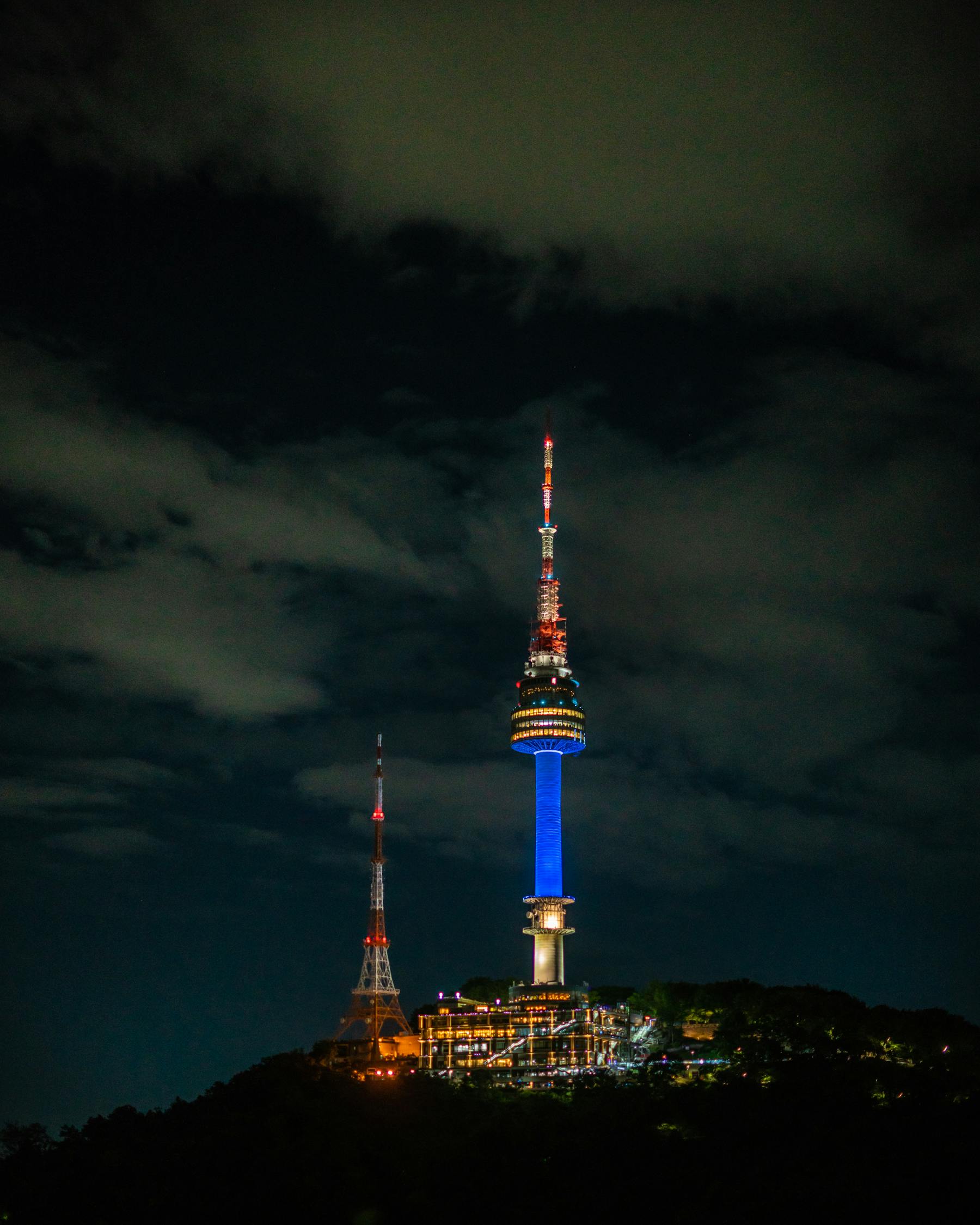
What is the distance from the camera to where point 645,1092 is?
351 feet

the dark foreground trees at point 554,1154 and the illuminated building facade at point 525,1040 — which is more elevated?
the illuminated building facade at point 525,1040

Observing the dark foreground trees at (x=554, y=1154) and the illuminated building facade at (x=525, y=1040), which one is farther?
the illuminated building facade at (x=525, y=1040)

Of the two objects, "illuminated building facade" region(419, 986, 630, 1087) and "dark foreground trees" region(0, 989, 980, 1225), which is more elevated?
"illuminated building facade" region(419, 986, 630, 1087)

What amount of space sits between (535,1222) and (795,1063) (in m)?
33.2

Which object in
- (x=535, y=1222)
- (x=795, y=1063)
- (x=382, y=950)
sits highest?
(x=382, y=950)

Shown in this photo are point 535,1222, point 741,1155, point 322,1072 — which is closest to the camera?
point 535,1222

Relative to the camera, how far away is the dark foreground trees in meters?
82.7

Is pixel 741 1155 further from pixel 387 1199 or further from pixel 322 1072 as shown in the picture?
pixel 322 1072

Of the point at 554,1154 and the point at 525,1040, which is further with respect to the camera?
the point at 525,1040

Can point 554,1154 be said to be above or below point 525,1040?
below

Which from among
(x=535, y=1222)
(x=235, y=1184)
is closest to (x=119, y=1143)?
(x=235, y=1184)

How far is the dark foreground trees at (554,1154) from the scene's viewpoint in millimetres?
82744

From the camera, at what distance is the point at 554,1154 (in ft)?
300

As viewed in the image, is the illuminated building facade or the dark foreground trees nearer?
the dark foreground trees
